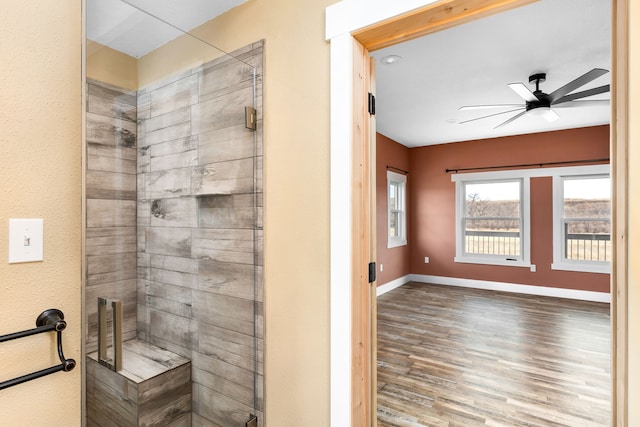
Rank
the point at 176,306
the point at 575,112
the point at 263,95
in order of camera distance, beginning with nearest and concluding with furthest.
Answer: the point at 176,306 → the point at 263,95 → the point at 575,112

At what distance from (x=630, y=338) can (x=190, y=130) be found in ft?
5.93

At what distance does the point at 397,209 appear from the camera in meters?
6.37

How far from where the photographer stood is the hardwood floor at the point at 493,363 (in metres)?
2.26

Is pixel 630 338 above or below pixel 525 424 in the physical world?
above

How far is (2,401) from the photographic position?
98 centimetres

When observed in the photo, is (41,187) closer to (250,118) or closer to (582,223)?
(250,118)

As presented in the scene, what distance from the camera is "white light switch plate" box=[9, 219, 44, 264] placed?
1012mm

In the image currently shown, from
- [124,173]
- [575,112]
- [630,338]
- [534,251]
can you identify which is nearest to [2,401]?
[124,173]

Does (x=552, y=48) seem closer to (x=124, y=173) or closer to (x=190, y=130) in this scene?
(x=190, y=130)

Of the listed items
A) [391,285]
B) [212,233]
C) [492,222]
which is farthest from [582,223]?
[212,233]

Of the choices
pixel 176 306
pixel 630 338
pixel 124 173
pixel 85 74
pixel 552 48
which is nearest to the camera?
pixel 630 338

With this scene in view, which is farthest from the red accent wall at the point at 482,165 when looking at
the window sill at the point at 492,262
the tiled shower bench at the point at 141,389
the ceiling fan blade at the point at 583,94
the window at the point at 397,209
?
the tiled shower bench at the point at 141,389

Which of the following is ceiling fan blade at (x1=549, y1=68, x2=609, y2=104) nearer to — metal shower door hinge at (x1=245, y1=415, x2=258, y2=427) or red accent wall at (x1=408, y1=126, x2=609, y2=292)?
red accent wall at (x1=408, y1=126, x2=609, y2=292)

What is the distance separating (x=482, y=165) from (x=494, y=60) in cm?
336
